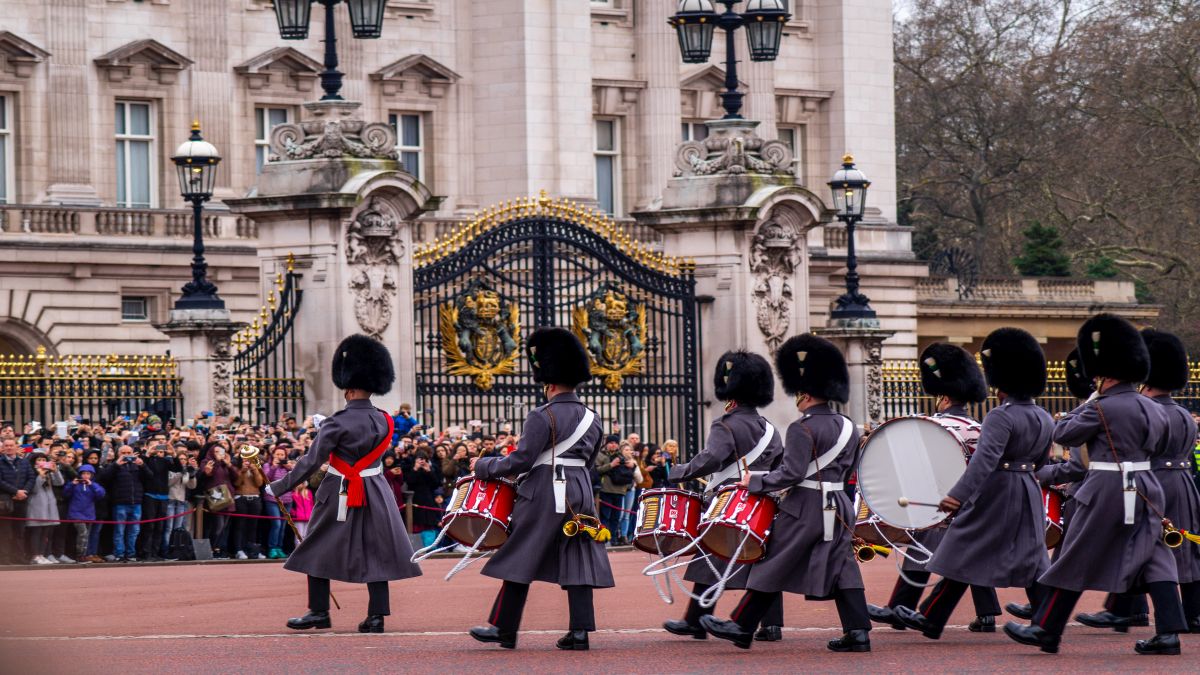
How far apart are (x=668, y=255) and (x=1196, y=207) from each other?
2751 cm

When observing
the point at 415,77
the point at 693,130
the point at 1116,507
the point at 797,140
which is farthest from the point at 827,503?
the point at 797,140

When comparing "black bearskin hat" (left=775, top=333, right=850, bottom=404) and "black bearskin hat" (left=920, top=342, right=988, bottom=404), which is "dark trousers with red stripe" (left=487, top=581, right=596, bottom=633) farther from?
"black bearskin hat" (left=920, top=342, right=988, bottom=404)

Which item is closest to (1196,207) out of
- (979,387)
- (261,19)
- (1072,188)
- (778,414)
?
(1072,188)

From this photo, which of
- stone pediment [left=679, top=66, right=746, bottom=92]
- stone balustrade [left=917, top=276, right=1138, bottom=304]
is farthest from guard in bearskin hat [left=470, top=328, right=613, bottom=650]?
stone balustrade [left=917, top=276, right=1138, bottom=304]

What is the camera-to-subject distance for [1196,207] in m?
51.1

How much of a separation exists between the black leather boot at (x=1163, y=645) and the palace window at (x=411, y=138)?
32.8 meters

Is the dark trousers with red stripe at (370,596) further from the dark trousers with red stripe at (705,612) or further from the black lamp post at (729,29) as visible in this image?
the black lamp post at (729,29)

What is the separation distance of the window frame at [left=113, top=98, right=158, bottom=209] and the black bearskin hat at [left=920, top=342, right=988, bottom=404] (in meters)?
28.0

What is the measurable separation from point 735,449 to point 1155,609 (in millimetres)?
2427

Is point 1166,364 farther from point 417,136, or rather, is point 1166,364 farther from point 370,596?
point 417,136

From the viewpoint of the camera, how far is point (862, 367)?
2917 centimetres

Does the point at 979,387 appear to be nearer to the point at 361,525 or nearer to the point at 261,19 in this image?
the point at 361,525

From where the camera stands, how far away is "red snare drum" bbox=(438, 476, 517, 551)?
14.3m

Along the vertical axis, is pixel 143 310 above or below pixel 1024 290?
below
